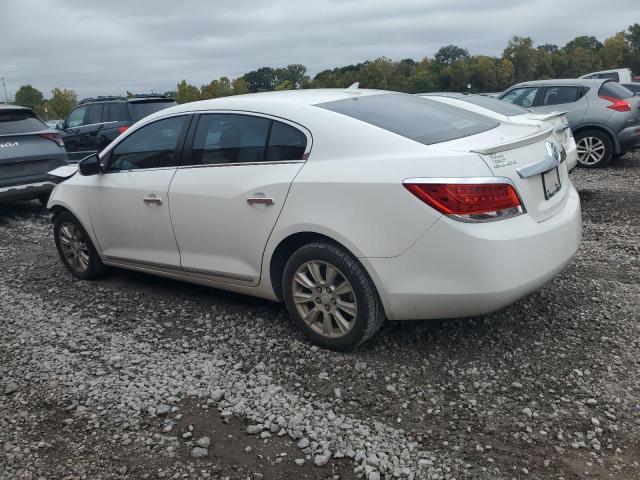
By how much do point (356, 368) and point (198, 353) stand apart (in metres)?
1.04

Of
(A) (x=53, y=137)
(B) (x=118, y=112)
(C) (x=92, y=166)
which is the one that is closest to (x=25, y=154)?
(A) (x=53, y=137)

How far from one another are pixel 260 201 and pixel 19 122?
621 centimetres

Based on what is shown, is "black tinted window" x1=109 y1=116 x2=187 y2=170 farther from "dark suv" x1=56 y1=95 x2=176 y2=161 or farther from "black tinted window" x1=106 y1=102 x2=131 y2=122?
"black tinted window" x1=106 y1=102 x2=131 y2=122

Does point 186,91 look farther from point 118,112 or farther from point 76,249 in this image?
point 76,249

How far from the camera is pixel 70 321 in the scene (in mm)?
4547

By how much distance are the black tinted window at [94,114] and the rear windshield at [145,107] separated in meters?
0.80

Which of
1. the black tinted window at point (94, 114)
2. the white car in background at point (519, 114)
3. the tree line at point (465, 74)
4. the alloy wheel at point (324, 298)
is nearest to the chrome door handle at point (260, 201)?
the alloy wheel at point (324, 298)

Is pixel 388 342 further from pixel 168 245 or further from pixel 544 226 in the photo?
pixel 168 245

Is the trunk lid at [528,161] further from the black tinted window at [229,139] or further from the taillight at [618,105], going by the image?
the taillight at [618,105]

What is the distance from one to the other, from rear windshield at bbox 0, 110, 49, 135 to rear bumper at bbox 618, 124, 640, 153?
30.3 feet

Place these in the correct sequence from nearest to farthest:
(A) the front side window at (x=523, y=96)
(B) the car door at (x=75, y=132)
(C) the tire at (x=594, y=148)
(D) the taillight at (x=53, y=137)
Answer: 1. (D) the taillight at (x=53, y=137)
2. (C) the tire at (x=594, y=148)
3. (A) the front side window at (x=523, y=96)
4. (B) the car door at (x=75, y=132)

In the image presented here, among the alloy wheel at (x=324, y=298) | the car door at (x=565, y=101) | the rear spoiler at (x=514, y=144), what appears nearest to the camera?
the rear spoiler at (x=514, y=144)

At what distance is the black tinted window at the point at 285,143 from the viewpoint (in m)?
3.80

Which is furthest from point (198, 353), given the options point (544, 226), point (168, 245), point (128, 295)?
point (544, 226)
